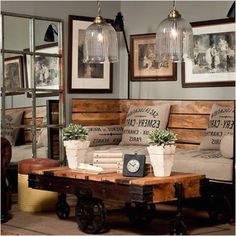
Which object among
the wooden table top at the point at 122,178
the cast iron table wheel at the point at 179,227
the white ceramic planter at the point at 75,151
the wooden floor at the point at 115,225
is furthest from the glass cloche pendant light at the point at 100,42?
the cast iron table wheel at the point at 179,227

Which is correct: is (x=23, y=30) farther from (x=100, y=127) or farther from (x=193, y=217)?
(x=193, y=217)

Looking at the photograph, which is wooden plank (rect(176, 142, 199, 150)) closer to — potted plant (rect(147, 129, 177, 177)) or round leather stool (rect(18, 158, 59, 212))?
round leather stool (rect(18, 158, 59, 212))

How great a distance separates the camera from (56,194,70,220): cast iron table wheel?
539cm

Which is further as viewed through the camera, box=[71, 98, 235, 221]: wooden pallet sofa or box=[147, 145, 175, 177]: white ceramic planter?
box=[71, 98, 235, 221]: wooden pallet sofa

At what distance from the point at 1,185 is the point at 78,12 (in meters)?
2.78

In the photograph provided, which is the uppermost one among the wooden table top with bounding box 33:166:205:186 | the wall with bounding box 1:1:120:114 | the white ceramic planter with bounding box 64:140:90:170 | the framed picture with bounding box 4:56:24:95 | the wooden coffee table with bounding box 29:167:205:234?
the wall with bounding box 1:1:120:114

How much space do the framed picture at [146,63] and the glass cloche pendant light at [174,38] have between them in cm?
147

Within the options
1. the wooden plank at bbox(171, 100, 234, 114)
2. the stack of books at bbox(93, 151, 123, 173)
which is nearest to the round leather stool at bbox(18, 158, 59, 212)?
the stack of books at bbox(93, 151, 123, 173)

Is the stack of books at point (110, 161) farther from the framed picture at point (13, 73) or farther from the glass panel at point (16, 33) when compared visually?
the glass panel at point (16, 33)

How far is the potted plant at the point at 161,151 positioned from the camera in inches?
180

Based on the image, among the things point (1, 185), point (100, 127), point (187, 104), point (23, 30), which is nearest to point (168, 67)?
point (187, 104)

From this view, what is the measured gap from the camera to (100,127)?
6.97 metres

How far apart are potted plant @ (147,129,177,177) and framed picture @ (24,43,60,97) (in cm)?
251

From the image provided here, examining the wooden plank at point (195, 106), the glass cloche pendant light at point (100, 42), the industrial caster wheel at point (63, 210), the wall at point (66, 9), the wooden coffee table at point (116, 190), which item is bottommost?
the industrial caster wheel at point (63, 210)
